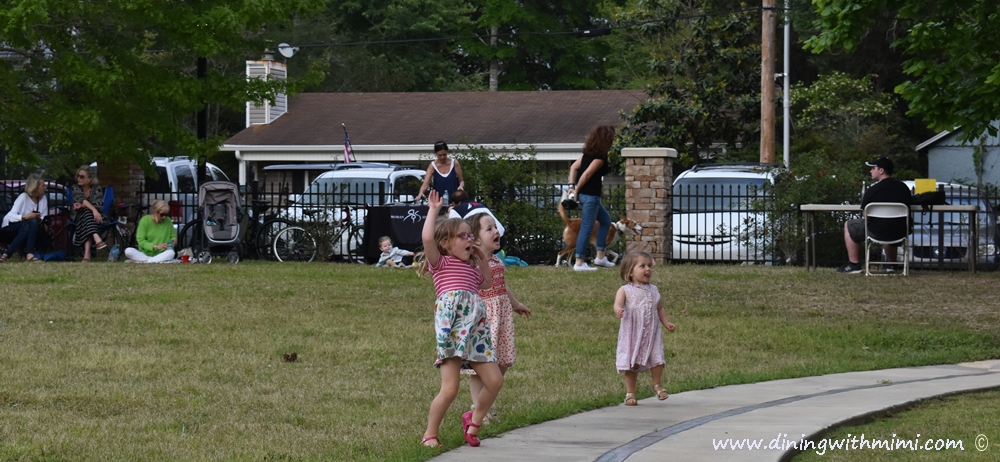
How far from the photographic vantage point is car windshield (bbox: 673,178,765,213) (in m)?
19.1

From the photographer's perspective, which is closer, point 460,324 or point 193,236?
point 460,324

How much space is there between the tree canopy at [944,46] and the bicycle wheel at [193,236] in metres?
9.98

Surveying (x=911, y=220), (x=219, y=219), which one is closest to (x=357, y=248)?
(x=219, y=219)

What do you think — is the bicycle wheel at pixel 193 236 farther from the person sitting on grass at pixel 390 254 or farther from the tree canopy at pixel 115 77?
the person sitting on grass at pixel 390 254

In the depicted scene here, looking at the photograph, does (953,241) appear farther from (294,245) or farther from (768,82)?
(294,245)

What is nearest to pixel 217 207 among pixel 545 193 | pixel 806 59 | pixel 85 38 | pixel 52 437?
pixel 85 38

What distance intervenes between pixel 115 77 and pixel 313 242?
12.8 feet

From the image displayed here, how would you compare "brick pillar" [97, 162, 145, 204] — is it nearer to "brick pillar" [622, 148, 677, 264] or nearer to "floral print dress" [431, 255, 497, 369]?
"brick pillar" [622, 148, 677, 264]

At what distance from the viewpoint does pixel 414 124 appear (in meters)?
37.4

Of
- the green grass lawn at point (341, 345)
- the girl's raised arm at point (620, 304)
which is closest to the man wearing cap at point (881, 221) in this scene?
the green grass lawn at point (341, 345)

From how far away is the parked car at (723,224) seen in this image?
18.8 meters

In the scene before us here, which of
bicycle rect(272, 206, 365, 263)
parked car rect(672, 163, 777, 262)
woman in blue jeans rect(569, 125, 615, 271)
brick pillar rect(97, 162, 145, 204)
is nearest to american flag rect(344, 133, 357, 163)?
brick pillar rect(97, 162, 145, 204)

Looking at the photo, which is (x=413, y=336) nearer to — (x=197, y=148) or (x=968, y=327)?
(x=968, y=327)

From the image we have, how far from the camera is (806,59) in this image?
39.9 m
